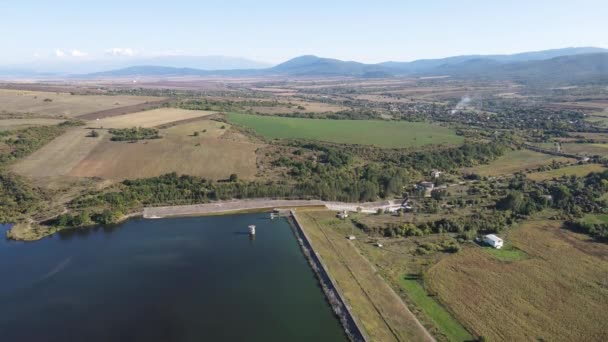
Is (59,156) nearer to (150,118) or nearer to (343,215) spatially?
(150,118)

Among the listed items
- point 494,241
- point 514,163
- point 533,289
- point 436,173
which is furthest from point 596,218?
point 514,163

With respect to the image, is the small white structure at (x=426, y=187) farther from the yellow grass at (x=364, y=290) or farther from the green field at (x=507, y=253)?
the yellow grass at (x=364, y=290)

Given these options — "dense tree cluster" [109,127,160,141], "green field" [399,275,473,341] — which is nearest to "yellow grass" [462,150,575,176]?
"green field" [399,275,473,341]

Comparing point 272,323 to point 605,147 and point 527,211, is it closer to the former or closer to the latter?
point 527,211

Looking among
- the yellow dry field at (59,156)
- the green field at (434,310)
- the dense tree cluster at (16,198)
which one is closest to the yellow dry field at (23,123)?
the yellow dry field at (59,156)

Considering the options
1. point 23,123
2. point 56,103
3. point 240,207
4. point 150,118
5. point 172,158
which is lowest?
point 240,207

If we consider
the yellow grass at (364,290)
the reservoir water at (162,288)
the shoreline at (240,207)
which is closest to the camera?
the yellow grass at (364,290)

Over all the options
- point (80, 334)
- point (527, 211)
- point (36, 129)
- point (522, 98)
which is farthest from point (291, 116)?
point (522, 98)
